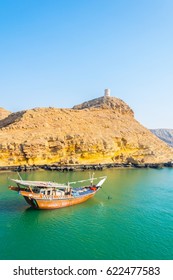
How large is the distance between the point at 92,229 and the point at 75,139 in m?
48.1

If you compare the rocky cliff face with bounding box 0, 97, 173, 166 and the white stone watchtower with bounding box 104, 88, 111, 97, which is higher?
the white stone watchtower with bounding box 104, 88, 111, 97

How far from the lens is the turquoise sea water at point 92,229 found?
20031mm

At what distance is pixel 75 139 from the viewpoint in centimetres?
7188

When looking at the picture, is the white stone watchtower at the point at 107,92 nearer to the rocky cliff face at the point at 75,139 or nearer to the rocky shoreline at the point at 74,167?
the rocky cliff face at the point at 75,139

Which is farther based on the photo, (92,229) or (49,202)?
(49,202)

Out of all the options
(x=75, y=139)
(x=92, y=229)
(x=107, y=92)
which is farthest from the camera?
(x=107, y=92)

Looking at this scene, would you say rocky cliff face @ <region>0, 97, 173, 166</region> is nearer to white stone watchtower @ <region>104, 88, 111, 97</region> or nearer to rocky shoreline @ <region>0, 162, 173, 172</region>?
rocky shoreline @ <region>0, 162, 173, 172</region>

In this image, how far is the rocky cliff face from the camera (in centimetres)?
6481

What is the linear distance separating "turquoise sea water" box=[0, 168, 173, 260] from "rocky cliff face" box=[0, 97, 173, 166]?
90.1ft

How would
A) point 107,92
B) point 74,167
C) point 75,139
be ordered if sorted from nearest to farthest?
point 74,167 < point 75,139 < point 107,92

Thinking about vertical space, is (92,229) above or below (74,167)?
below

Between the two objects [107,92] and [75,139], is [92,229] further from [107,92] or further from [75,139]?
[107,92]

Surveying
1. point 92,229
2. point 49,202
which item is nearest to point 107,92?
point 49,202

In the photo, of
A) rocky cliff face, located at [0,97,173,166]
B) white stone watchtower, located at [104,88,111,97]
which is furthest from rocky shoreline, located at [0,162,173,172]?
white stone watchtower, located at [104,88,111,97]
